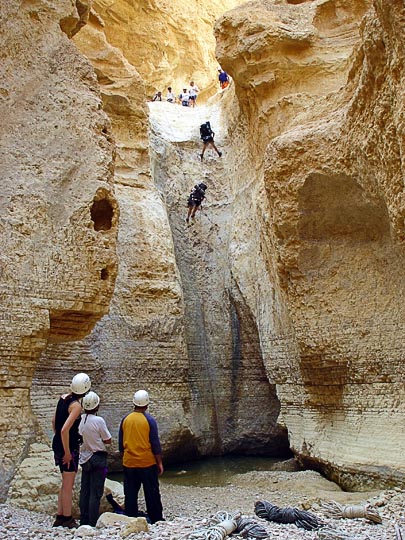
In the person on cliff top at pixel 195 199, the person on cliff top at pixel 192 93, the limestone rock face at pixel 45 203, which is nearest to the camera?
the limestone rock face at pixel 45 203

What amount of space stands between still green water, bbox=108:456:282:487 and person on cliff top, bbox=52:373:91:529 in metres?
4.11

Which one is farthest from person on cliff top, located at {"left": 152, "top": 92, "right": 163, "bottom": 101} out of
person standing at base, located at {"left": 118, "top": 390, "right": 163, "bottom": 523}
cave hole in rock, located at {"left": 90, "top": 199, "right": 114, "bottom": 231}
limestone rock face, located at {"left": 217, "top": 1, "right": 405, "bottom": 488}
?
person standing at base, located at {"left": 118, "top": 390, "right": 163, "bottom": 523}

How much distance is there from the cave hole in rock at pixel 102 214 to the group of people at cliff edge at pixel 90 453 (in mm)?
2722

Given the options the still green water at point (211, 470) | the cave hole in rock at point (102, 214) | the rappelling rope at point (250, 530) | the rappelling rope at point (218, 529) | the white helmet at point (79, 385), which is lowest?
the still green water at point (211, 470)

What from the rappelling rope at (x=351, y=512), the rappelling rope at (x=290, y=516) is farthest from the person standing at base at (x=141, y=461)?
the rappelling rope at (x=351, y=512)

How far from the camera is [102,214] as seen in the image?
689 centimetres

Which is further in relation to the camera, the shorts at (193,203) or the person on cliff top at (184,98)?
the person on cliff top at (184,98)

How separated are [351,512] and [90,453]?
2.21 m

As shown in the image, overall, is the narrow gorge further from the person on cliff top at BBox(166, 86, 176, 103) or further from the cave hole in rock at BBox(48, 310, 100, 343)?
the person on cliff top at BBox(166, 86, 176, 103)

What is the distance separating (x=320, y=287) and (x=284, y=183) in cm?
147

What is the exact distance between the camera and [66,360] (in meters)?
9.20

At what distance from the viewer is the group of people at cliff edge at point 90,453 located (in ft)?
14.4

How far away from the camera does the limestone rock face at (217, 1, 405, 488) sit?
5871 mm

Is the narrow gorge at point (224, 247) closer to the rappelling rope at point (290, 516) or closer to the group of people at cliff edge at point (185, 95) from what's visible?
the rappelling rope at point (290, 516)
